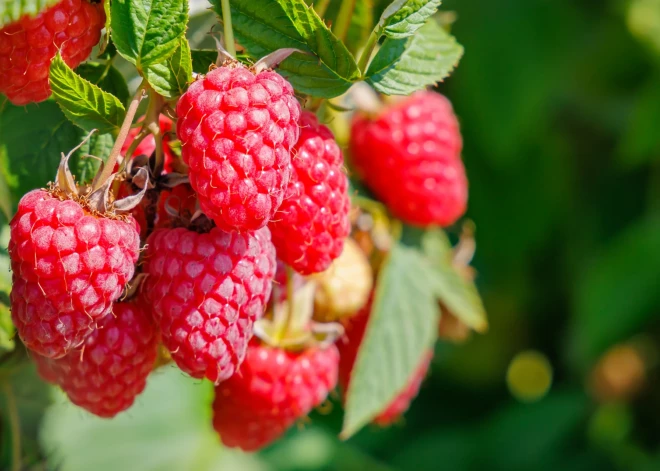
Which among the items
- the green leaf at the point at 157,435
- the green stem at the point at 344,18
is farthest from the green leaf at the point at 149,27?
the green leaf at the point at 157,435

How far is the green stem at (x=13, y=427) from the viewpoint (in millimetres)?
980

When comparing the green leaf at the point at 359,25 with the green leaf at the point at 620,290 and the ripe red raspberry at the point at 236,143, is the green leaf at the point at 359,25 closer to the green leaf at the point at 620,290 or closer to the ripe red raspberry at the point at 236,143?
the ripe red raspberry at the point at 236,143

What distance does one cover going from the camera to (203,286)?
675 mm

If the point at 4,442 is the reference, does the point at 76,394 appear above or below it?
above

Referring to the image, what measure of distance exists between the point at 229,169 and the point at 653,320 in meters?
1.76

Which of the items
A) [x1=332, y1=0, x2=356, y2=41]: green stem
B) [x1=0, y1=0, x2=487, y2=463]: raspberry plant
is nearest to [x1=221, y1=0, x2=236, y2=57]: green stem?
[x1=0, y1=0, x2=487, y2=463]: raspberry plant

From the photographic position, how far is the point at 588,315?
6.53ft

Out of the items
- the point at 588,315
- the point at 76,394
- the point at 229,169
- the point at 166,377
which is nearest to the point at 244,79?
the point at 229,169

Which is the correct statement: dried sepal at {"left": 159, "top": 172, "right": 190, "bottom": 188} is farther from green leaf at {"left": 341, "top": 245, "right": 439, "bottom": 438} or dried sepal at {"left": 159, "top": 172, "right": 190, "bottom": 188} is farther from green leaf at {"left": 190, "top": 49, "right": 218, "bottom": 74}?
green leaf at {"left": 341, "top": 245, "right": 439, "bottom": 438}

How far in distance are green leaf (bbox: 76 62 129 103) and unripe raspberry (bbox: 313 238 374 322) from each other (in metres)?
0.32

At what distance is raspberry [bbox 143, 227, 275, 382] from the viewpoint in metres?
0.66

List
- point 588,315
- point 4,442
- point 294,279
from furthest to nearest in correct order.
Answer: point 588,315 < point 4,442 < point 294,279

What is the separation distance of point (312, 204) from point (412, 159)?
45cm

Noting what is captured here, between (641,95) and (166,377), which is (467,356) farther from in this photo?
(166,377)
